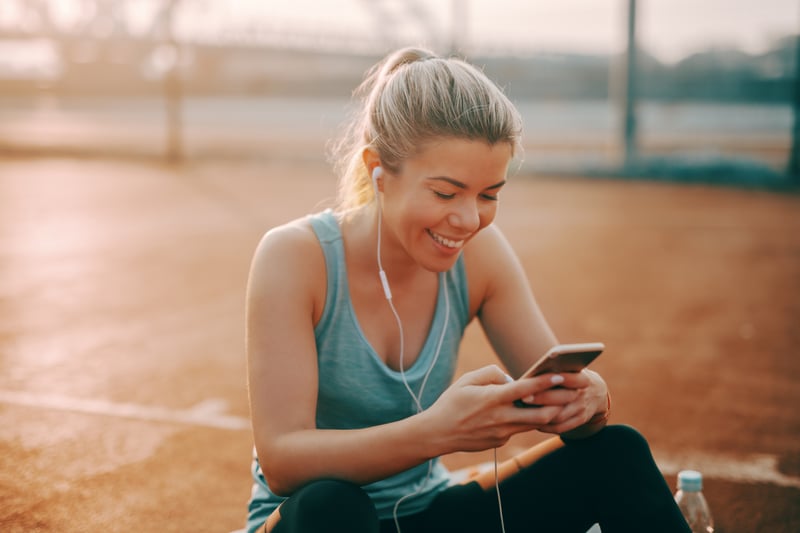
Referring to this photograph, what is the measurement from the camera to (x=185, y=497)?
10.9 feet

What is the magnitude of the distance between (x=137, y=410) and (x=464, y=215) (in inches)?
102

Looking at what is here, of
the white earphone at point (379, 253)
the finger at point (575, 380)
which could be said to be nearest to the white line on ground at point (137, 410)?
the white earphone at point (379, 253)

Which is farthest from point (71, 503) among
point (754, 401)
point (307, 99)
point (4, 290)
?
point (307, 99)

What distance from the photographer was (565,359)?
6.38 ft

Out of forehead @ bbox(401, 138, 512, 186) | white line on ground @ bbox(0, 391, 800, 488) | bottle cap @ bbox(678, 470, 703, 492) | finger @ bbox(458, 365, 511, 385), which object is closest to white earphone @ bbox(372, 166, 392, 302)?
forehead @ bbox(401, 138, 512, 186)

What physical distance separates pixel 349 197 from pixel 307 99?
2000 inches

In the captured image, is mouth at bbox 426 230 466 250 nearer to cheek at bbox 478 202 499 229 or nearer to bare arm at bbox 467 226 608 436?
cheek at bbox 478 202 499 229

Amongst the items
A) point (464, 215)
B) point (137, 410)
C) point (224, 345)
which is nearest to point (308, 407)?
point (464, 215)

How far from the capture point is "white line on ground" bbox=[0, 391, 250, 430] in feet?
13.5

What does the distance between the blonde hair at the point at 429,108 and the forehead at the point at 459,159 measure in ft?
0.05

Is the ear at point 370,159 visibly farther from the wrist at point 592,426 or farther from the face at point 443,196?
the wrist at point 592,426

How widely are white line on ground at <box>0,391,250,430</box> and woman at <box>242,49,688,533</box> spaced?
6.02 feet

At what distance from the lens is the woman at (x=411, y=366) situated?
199 centimetres

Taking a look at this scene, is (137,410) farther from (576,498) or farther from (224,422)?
(576,498)
